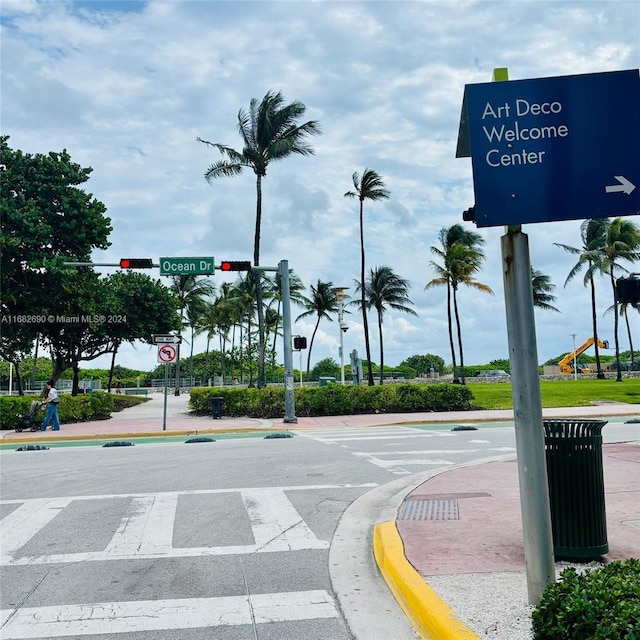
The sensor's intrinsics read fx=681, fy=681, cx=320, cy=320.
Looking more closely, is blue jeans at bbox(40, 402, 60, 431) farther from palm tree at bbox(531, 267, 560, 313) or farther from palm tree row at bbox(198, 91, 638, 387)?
palm tree at bbox(531, 267, 560, 313)

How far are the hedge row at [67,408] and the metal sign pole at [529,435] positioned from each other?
72.0 feet

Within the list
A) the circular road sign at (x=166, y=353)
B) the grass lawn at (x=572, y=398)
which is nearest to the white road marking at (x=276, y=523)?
the circular road sign at (x=166, y=353)

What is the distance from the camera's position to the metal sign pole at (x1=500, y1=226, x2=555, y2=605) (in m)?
4.23

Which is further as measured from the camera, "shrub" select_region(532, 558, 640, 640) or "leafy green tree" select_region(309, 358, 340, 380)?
"leafy green tree" select_region(309, 358, 340, 380)

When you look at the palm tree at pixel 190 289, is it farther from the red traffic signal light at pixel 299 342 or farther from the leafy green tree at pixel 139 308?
the red traffic signal light at pixel 299 342

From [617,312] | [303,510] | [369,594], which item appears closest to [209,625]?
[369,594]

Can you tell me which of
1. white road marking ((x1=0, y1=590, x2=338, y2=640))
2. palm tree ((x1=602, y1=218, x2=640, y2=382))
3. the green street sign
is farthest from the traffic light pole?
palm tree ((x1=602, y1=218, x2=640, y2=382))

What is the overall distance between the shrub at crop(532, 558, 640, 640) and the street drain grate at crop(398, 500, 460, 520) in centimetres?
393

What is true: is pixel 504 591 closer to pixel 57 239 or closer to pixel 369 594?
pixel 369 594

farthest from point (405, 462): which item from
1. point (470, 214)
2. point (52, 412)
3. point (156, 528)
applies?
point (52, 412)

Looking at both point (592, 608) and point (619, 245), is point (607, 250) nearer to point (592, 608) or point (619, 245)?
point (619, 245)

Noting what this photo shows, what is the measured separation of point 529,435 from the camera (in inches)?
167

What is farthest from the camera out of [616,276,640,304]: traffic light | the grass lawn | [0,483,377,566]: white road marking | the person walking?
the grass lawn

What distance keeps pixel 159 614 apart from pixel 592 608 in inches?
118
